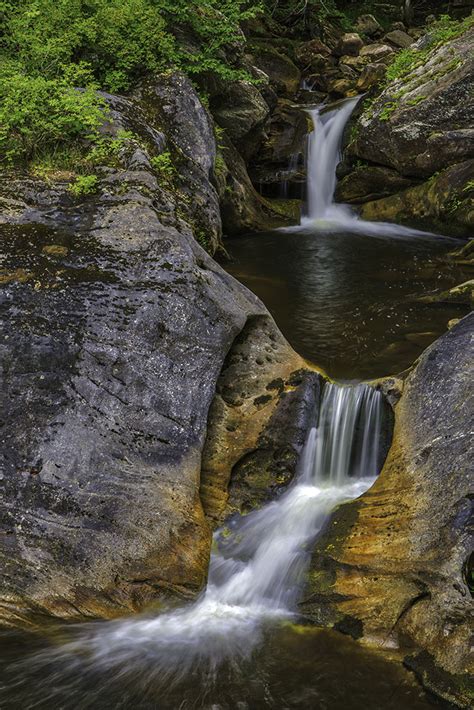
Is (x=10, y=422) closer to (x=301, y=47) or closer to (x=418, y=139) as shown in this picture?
(x=418, y=139)

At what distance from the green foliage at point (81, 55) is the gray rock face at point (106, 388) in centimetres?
82

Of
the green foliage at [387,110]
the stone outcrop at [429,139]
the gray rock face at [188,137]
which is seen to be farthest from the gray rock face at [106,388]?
the green foliage at [387,110]

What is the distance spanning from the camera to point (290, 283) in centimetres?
1061

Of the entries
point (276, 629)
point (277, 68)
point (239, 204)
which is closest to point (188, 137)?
point (239, 204)

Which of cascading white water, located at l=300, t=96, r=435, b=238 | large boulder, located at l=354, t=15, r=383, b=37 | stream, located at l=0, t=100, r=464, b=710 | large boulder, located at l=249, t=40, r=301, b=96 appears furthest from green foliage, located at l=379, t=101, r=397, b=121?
large boulder, located at l=354, t=15, r=383, b=37

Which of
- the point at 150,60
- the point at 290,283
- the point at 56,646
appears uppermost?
the point at 150,60

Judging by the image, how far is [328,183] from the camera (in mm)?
15617

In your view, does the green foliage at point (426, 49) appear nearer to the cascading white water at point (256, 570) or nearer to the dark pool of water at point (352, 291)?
the dark pool of water at point (352, 291)

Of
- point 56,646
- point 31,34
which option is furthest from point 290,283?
point 56,646

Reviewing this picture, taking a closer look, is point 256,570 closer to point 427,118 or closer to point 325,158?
point 427,118

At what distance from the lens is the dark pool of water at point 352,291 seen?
7.84 m

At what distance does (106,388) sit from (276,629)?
243 centimetres

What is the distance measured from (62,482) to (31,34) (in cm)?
656

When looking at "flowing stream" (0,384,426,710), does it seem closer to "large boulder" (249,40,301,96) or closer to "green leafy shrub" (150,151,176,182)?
"green leafy shrub" (150,151,176,182)
